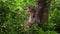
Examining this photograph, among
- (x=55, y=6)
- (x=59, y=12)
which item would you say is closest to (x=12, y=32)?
(x=59, y=12)

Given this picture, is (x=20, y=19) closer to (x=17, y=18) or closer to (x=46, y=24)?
(x=17, y=18)

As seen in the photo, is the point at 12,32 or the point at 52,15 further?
the point at 52,15

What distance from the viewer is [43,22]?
431 cm

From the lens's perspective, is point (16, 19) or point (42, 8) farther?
point (16, 19)

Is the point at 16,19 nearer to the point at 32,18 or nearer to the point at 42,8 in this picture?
the point at 32,18

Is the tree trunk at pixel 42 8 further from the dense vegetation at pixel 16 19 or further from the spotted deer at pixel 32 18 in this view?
the dense vegetation at pixel 16 19

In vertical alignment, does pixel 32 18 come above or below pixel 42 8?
below

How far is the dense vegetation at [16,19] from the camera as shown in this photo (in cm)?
412

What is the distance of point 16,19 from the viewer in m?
4.55

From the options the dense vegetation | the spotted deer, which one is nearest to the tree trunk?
the spotted deer

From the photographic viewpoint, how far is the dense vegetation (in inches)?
162

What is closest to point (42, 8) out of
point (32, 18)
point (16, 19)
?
point (32, 18)

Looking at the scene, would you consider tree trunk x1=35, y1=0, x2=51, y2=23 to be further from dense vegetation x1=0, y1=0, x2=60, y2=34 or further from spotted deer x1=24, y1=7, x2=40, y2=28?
dense vegetation x1=0, y1=0, x2=60, y2=34

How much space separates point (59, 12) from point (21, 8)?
106 centimetres
